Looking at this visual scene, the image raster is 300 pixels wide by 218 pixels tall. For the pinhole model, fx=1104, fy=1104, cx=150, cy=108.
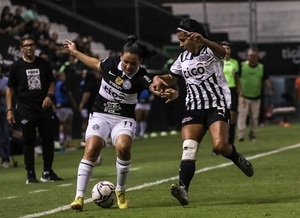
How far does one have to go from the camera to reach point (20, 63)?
17.7m

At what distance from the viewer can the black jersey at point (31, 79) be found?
1762 cm

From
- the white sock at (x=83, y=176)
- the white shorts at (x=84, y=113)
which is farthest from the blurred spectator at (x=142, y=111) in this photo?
the white sock at (x=83, y=176)

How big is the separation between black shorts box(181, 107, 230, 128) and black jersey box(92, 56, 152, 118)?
76cm

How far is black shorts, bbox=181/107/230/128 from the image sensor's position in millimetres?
13258

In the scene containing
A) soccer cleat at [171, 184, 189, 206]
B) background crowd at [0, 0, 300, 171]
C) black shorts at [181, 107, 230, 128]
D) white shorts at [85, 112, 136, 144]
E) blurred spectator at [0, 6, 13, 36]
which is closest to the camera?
soccer cleat at [171, 184, 189, 206]

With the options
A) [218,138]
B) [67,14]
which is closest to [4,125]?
[218,138]

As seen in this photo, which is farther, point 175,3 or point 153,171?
point 175,3

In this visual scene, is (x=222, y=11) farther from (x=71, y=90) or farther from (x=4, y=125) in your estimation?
(x=4, y=125)

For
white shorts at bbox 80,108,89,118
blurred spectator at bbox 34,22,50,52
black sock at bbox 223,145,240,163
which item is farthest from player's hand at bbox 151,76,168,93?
blurred spectator at bbox 34,22,50,52

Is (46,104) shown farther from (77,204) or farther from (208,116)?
(77,204)

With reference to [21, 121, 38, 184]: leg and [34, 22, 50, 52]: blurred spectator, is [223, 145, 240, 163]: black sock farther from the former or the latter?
[34, 22, 50, 52]: blurred spectator

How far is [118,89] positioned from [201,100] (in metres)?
1.09

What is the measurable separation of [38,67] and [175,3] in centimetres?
2396

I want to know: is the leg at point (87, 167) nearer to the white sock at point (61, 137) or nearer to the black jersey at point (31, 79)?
the black jersey at point (31, 79)
